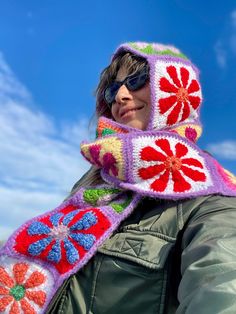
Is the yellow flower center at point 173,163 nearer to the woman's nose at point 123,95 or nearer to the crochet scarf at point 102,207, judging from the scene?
the crochet scarf at point 102,207

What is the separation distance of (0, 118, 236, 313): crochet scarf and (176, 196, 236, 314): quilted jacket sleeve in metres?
0.25

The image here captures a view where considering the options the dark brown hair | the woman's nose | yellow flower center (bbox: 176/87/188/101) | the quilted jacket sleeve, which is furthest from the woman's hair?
the quilted jacket sleeve

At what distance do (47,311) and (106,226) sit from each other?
418mm

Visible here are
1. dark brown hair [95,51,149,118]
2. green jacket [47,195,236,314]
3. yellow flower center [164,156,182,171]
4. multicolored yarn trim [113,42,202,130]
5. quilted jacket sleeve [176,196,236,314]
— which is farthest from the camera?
dark brown hair [95,51,149,118]

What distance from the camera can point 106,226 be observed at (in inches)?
67.1

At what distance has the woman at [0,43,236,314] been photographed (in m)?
1.38

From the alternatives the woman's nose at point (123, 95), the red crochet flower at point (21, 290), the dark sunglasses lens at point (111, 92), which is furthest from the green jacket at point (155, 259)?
the dark sunglasses lens at point (111, 92)

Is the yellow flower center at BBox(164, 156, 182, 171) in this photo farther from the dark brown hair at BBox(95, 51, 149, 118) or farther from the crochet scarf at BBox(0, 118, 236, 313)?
the dark brown hair at BBox(95, 51, 149, 118)

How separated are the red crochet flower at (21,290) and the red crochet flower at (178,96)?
39.4 inches

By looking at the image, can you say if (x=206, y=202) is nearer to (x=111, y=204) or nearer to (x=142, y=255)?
(x=142, y=255)

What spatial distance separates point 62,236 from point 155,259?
18.8 inches

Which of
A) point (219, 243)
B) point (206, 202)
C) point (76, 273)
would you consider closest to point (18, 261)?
point (76, 273)

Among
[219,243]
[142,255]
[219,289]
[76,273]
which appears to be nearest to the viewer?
[219,289]

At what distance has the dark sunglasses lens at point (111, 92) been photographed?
234 cm
